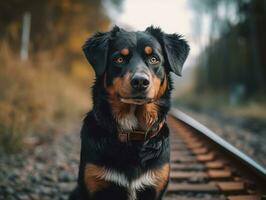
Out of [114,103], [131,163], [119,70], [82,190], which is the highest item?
[119,70]

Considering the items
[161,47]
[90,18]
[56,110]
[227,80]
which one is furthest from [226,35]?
[161,47]

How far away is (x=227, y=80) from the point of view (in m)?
30.5

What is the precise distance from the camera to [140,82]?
3369 millimetres

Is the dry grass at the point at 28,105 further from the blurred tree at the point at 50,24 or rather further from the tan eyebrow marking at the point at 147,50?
the blurred tree at the point at 50,24

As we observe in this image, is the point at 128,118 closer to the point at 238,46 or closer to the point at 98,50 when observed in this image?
the point at 98,50

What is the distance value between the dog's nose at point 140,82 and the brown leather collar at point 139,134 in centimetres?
44

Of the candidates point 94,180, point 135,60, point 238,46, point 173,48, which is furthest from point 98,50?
point 238,46

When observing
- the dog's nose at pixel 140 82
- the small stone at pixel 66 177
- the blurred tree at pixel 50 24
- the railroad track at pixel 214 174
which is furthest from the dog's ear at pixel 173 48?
the blurred tree at pixel 50 24

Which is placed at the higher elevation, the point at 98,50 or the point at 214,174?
the point at 98,50

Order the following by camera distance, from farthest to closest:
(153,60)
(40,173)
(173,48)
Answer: (40,173) → (173,48) → (153,60)

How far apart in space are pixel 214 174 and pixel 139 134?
6.22 feet

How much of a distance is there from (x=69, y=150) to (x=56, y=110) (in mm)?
4711

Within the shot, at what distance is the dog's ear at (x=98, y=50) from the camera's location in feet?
11.9

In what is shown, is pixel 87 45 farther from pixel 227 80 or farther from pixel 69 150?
pixel 227 80
